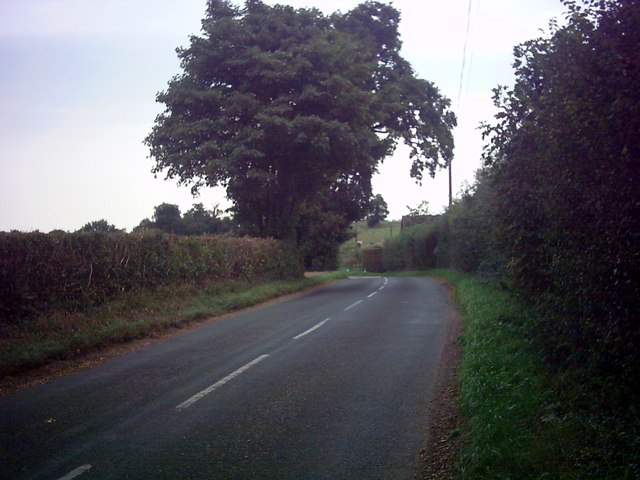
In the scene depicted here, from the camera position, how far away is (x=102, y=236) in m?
16.6

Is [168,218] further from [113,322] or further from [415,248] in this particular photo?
[113,322]

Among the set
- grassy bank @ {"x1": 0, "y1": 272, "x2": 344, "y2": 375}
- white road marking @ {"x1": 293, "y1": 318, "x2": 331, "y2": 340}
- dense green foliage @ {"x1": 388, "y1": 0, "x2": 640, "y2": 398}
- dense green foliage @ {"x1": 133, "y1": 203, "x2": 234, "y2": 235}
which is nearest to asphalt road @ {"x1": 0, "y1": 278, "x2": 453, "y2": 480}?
white road marking @ {"x1": 293, "y1": 318, "x2": 331, "y2": 340}

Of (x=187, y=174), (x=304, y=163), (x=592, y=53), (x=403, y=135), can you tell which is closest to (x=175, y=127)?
(x=187, y=174)

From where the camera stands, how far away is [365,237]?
109 metres

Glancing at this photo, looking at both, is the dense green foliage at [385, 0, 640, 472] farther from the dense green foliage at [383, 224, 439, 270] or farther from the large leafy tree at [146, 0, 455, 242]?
the dense green foliage at [383, 224, 439, 270]

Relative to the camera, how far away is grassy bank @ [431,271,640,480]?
5.35 meters

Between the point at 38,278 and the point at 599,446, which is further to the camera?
the point at 38,278

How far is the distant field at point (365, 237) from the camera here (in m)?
85.2

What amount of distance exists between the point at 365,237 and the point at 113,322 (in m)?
95.3

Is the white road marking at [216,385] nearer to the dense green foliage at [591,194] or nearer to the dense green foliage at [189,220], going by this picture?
the dense green foliage at [591,194]

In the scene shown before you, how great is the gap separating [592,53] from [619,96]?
3.52 feet

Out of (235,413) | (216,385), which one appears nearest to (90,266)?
(216,385)

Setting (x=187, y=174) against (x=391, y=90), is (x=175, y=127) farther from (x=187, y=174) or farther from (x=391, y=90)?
(x=391, y=90)

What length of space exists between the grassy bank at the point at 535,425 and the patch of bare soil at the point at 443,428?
142 millimetres
